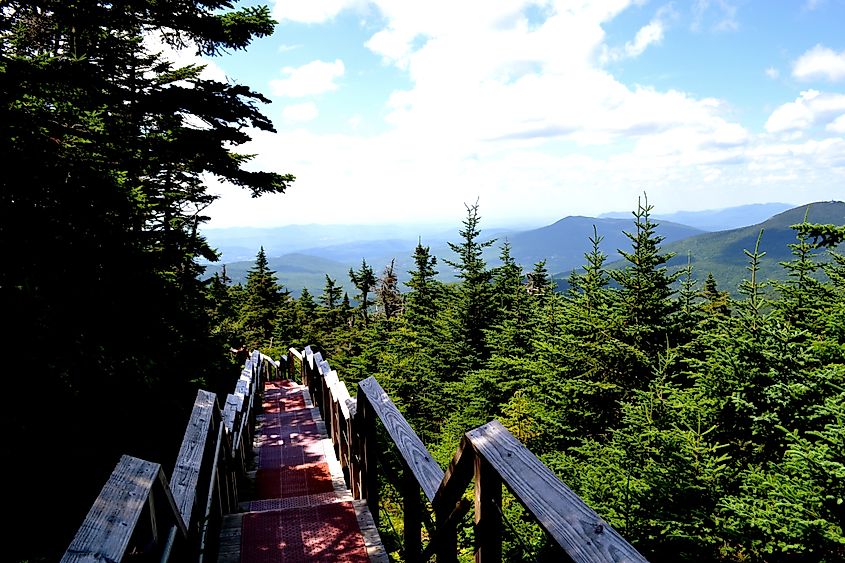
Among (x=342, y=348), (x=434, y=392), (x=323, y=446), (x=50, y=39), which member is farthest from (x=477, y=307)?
(x=342, y=348)

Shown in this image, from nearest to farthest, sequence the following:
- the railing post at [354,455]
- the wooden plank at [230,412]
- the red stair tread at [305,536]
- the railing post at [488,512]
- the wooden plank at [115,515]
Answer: the wooden plank at [115,515], the railing post at [488,512], the red stair tread at [305,536], the railing post at [354,455], the wooden plank at [230,412]

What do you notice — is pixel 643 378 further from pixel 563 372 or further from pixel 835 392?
pixel 835 392

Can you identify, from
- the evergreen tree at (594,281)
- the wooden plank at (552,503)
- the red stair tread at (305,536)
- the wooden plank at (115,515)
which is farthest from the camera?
the evergreen tree at (594,281)

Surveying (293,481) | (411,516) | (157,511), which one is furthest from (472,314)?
(157,511)

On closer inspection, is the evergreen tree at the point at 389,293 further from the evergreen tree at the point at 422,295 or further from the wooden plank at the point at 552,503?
the wooden plank at the point at 552,503

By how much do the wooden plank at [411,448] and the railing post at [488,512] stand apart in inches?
17.4

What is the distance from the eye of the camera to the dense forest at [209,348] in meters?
5.24

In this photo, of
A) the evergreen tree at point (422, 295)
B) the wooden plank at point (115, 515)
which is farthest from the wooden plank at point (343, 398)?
the evergreen tree at point (422, 295)

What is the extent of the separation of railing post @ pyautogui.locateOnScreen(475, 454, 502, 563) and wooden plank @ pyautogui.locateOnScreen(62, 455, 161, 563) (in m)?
1.13

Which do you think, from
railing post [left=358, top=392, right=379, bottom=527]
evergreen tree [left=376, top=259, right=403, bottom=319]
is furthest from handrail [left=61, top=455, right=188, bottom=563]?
evergreen tree [left=376, top=259, right=403, bottom=319]

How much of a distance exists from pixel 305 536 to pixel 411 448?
2.03 metres

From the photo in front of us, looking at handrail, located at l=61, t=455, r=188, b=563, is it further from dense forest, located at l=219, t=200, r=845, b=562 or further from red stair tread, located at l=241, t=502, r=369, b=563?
red stair tread, located at l=241, t=502, r=369, b=563

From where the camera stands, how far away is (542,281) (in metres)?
42.5

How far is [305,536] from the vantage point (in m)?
4.09
